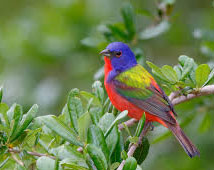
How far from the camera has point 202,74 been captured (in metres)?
3.59

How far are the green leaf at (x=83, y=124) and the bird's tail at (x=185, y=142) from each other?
1508mm

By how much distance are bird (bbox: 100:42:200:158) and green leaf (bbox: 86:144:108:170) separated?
163 cm

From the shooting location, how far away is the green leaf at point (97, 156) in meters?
2.70

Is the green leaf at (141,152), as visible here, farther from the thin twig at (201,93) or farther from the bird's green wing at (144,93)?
the bird's green wing at (144,93)

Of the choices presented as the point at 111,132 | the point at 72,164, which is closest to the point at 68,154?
the point at 72,164

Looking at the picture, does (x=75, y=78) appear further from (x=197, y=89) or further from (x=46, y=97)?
(x=197, y=89)

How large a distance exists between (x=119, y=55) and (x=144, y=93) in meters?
0.70

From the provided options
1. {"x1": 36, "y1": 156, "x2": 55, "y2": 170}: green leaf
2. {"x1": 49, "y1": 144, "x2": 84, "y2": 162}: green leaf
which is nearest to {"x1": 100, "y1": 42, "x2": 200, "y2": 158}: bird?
{"x1": 49, "y1": 144, "x2": 84, "y2": 162}: green leaf

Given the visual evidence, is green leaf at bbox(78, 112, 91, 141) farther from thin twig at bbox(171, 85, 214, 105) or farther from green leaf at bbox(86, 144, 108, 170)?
thin twig at bbox(171, 85, 214, 105)

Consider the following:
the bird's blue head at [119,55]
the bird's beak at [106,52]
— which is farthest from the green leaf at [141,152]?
the bird's beak at [106,52]

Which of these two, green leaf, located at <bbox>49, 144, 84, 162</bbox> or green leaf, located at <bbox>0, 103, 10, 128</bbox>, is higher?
green leaf, located at <bbox>0, 103, 10, 128</bbox>

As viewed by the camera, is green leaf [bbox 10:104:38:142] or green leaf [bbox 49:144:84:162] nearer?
green leaf [bbox 49:144:84:162]

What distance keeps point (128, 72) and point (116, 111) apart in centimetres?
73

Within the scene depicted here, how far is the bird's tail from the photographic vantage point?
4.14 meters
